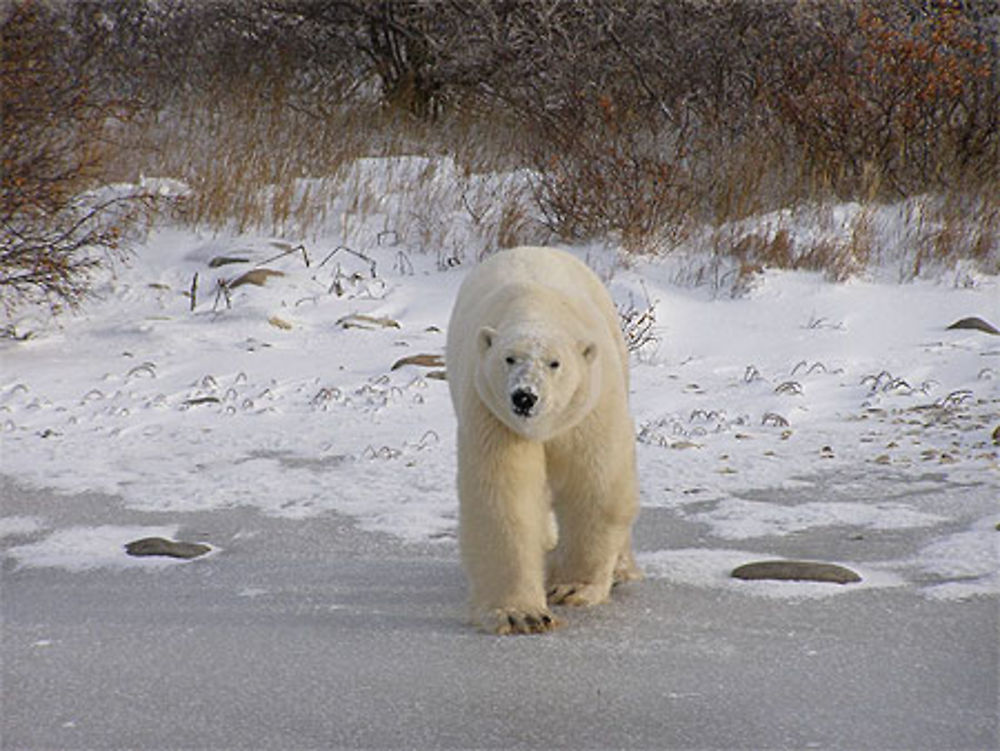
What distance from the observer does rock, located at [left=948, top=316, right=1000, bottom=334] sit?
779cm

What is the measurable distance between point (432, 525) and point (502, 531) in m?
1.14

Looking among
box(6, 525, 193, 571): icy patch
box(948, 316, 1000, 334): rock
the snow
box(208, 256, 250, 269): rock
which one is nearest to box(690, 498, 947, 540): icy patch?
the snow

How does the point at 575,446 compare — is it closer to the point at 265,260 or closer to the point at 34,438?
the point at 34,438

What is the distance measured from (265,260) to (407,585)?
554 centimetres

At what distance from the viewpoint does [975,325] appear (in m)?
7.80

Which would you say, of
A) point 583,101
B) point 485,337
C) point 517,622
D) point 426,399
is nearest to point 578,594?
point 517,622

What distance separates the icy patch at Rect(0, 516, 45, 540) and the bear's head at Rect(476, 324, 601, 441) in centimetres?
201

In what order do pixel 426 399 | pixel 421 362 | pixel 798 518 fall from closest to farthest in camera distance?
pixel 798 518 → pixel 426 399 → pixel 421 362

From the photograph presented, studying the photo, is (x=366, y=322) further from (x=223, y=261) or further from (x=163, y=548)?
(x=163, y=548)

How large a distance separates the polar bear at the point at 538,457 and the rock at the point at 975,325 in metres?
4.48

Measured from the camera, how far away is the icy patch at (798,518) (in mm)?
4566

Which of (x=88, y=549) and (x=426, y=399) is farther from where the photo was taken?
(x=426, y=399)

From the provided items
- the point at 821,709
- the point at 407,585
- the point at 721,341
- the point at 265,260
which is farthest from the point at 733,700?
the point at 265,260

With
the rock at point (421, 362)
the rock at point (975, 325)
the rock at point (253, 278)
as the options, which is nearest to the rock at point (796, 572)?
the rock at point (421, 362)
